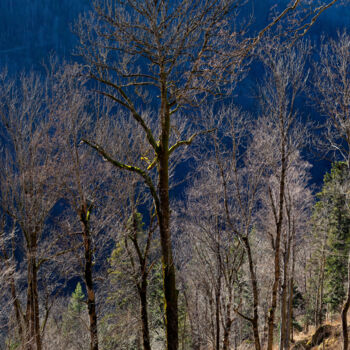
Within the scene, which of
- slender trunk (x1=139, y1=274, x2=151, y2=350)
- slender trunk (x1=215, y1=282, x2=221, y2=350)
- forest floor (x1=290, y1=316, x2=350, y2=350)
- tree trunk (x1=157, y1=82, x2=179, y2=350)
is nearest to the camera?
tree trunk (x1=157, y1=82, x2=179, y2=350)

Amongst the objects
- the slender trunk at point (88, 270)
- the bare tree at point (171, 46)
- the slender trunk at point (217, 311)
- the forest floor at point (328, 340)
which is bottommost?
the forest floor at point (328, 340)

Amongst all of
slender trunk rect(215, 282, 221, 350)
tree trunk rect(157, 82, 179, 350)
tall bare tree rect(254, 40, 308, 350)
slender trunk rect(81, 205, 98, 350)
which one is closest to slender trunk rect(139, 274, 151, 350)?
slender trunk rect(81, 205, 98, 350)

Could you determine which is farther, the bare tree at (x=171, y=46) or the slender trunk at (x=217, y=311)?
the slender trunk at (x=217, y=311)

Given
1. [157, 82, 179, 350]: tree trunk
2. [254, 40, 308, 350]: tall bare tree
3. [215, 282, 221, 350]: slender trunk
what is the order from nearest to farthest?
[157, 82, 179, 350]: tree trunk < [254, 40, 308, 350]: tall bare tree < [215, 282, 221, 350]: slender trunk

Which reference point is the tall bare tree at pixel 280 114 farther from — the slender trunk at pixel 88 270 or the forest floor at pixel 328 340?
the forest floor at pixel 328 340

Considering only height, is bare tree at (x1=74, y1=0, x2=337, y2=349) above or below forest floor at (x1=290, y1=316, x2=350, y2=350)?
above

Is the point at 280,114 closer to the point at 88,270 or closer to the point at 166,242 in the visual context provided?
the point at 166,242

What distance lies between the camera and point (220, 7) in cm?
452

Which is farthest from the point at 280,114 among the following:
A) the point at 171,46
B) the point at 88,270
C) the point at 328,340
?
the point at 328,340

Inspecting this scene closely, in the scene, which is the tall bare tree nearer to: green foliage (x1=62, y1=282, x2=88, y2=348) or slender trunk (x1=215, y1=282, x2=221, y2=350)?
slender trunk (x1=215, y1=282, x2=221, y2=350)

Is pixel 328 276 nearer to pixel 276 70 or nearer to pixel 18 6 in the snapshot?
pixel 276 70

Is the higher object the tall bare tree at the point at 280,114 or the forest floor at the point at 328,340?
the tall bare tree at the point at 280,114

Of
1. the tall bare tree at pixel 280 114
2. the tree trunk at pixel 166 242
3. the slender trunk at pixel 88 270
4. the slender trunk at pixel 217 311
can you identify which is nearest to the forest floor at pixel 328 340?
the slender trunk at pixel 217 311

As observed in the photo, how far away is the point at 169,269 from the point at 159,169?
167cm
